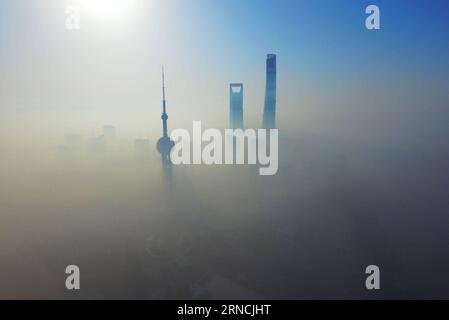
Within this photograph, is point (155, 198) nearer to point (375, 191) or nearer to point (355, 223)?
point (355, 223)

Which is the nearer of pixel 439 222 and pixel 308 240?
pixel 308 240

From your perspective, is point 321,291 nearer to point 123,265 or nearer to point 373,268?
point 373,268

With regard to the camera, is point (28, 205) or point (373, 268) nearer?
point (373, 268)

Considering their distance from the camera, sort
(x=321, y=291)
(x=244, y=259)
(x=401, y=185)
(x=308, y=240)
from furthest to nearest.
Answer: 1. (x=401, y=185)
2. (x=308, y=240)
3. (x=244, y=259)
4. (x=321, y=291)

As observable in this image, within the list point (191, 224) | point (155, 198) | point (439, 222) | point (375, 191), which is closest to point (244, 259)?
point (191, 224)

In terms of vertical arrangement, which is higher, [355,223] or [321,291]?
[321,291]

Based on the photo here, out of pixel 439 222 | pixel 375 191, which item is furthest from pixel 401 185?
pixel 439 222
